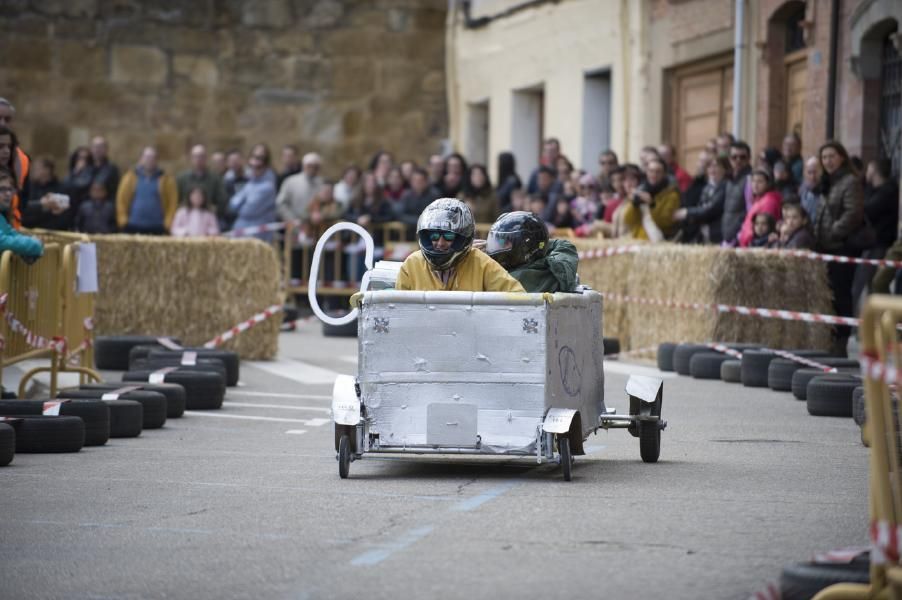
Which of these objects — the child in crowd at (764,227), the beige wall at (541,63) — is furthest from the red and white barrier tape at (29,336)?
the beige wall at (541,63)

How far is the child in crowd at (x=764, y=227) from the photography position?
19922 mm

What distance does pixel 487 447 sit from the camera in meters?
9.96

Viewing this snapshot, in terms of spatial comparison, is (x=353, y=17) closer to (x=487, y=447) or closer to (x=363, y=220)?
(x=363, y=220)

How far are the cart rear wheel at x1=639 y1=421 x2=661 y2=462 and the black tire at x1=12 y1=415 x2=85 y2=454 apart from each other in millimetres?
3341

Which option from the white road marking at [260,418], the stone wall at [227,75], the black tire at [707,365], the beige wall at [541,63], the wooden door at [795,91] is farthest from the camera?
the stone wall at [227,75]

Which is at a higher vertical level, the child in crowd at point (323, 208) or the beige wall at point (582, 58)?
the beige wall at point (582, 58)

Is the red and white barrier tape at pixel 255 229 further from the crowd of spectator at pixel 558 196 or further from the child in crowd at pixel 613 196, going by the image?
the child in crowd at pixel 613 196

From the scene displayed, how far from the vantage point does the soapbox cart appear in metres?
9.96

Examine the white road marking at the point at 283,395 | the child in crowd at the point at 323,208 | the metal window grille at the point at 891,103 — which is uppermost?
the metal window grille at the point at 891,103

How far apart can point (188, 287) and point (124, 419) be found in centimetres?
789

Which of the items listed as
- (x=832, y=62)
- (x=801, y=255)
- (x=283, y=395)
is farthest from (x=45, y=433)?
(x=832, y=62)

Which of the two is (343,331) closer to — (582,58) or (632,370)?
(632,370)

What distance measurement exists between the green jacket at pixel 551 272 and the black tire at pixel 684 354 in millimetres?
7432

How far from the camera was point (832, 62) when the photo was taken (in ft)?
75.5
